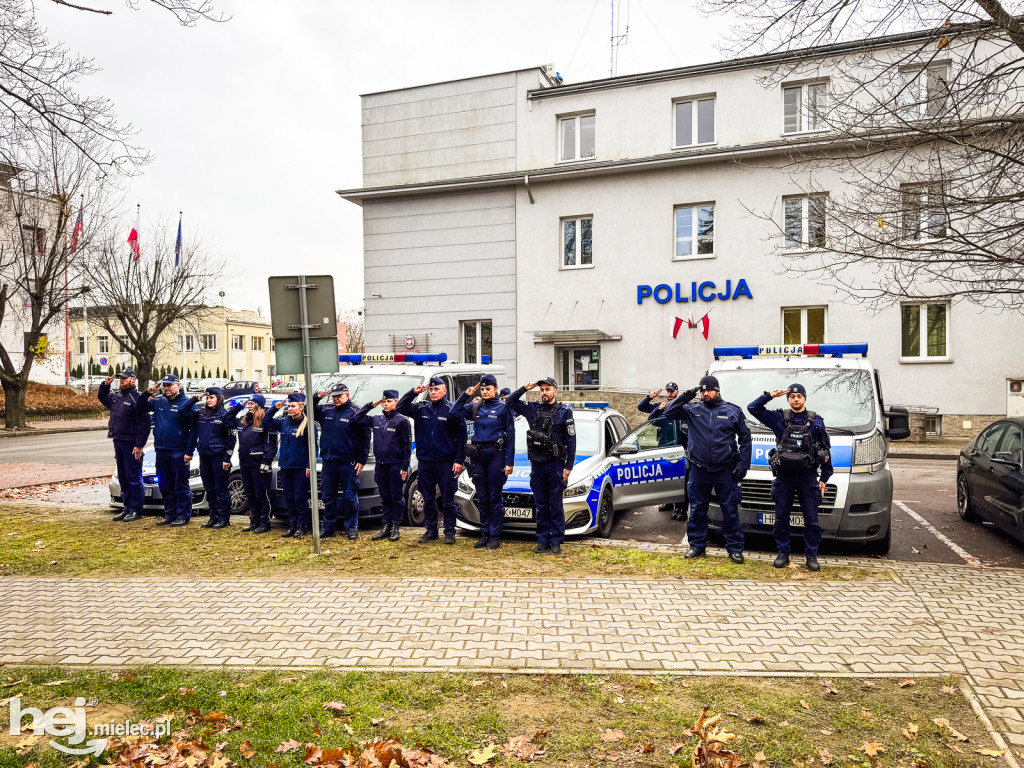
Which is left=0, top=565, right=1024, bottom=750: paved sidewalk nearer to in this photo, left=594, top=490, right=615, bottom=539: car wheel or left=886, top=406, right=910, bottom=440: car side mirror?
left=886, top=406, right=910, bottom=440: car side mirror

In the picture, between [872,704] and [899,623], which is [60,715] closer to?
[872,704]

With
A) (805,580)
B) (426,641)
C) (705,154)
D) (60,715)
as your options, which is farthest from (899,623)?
(705,154)

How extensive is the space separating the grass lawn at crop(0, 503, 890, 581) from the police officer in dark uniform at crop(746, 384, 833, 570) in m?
0.32

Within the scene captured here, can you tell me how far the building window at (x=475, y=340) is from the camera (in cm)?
2464

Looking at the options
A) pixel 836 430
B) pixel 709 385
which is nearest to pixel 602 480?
pixel 709 385

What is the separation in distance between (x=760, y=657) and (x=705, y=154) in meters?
18.5

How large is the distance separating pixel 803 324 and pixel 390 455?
1613cm

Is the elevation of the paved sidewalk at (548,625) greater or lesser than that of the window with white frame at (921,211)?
lesser

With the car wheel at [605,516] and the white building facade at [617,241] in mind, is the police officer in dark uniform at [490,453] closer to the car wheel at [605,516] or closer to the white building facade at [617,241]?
the car wheel at [605,516]

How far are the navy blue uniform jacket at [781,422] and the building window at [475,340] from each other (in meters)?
17.2

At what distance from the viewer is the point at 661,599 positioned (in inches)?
240

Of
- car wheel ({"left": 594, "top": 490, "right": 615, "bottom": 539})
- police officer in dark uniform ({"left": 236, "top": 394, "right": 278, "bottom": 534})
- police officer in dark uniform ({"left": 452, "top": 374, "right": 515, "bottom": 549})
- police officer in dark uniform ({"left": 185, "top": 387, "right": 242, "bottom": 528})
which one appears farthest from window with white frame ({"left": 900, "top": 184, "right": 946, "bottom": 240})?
police officer in dark uniform ({"left": 185, "top": 387, "right": 242, "bottom": 528})

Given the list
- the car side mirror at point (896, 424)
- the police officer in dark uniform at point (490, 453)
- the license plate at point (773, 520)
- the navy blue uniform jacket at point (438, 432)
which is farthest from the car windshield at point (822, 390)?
the navy blue uniform jacket at point (438, 432)

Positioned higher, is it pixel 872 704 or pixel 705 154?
pixel 705 154
